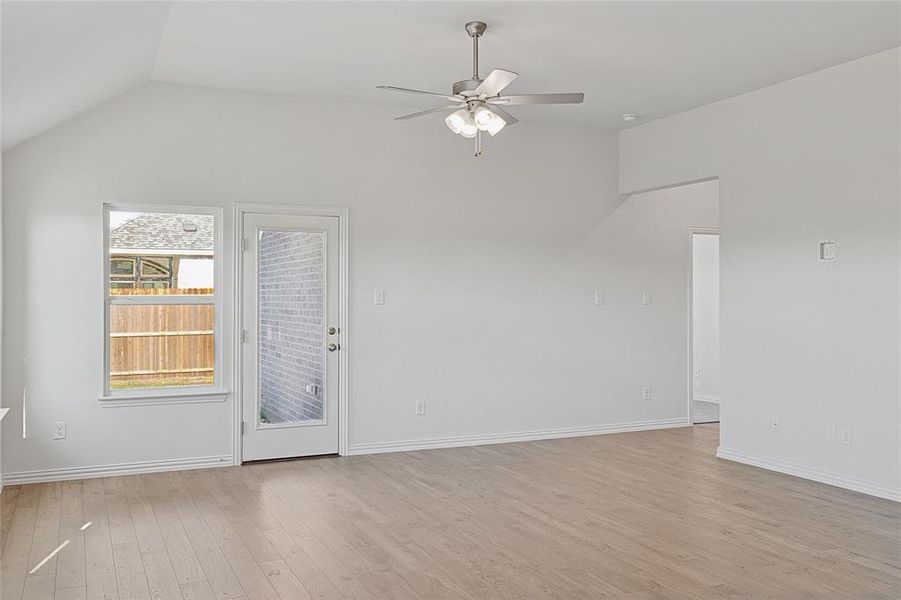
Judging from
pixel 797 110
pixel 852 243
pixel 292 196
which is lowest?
pixel 852 243

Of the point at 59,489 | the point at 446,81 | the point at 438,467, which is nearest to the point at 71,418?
the point at 59,489

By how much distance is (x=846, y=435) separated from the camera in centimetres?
526

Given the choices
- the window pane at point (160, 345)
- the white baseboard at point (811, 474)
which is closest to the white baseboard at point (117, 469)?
the window pane at point (160, 345)

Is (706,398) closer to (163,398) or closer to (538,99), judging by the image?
(538,99)

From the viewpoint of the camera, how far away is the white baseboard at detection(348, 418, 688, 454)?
6.42 m

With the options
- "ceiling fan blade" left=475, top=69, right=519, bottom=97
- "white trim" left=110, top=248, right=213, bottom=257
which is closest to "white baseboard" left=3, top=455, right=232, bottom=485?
"white trim" left=110, top=248, right=213, bottom=257

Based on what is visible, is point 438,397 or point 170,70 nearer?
point 170,70

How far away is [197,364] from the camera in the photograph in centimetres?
584

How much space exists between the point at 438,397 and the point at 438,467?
0.87 metres

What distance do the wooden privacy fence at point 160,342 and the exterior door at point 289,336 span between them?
1.05ft

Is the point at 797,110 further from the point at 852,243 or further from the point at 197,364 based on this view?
the point at 197,364

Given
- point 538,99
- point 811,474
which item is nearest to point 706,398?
point 811,474

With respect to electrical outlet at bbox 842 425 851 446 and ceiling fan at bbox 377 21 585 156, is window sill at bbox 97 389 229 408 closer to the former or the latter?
ceiling fan at bbox 377 21 585 156

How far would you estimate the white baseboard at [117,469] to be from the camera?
17.3ft
